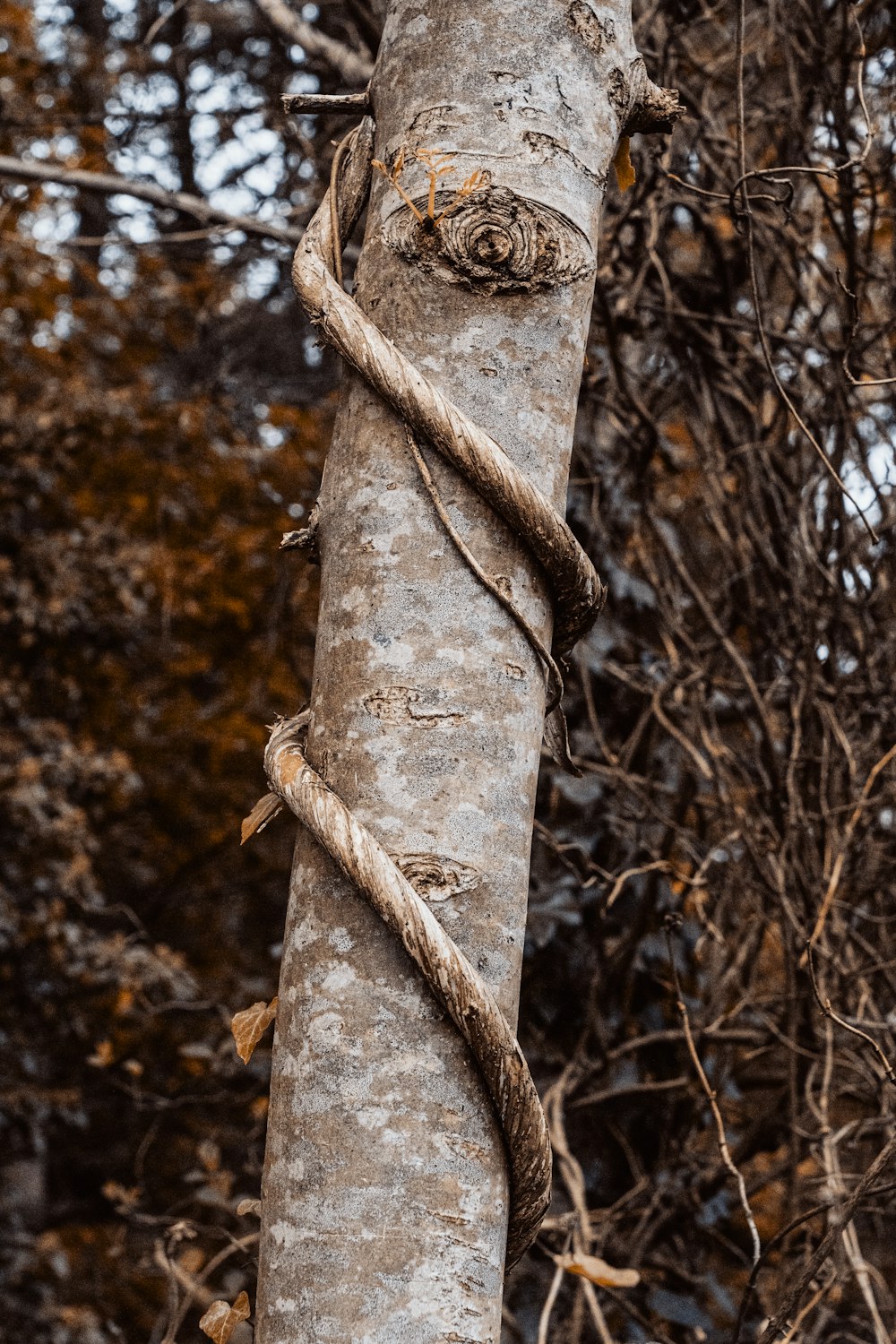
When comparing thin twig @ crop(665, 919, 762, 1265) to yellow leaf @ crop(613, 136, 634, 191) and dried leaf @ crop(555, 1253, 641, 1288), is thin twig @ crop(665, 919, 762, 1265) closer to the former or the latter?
dried leaf @ crop(555, 1253, 641, 1288)

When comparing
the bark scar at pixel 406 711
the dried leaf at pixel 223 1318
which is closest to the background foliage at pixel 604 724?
the dried leaf at pixel 223 1318

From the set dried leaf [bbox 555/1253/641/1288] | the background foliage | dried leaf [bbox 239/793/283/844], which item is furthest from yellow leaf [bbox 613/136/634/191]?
dried leaf [bbox 555/1253/641/1288]

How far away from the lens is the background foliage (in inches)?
82.2

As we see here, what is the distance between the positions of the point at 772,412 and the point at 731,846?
851 millimetres

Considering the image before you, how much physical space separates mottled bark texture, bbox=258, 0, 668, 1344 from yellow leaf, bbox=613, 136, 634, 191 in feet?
0.39

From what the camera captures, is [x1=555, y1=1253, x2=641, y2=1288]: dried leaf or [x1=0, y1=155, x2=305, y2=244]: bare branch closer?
[x1=555, y1=1253, x2=641, y2=1288]: dried leaf

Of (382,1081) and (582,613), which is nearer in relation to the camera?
(382,1081)

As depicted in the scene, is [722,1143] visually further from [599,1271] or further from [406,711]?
[406,711]

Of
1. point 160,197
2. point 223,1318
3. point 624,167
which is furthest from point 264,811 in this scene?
point 160,197

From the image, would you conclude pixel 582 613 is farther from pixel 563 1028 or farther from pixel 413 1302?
pixel 563 1028

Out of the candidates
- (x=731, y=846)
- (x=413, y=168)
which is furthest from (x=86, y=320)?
(x=413, y=168)

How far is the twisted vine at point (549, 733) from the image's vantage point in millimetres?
693

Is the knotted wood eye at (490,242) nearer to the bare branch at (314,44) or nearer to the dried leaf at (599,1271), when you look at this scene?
the dried leaf at (599,1271)

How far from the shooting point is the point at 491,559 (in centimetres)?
77
